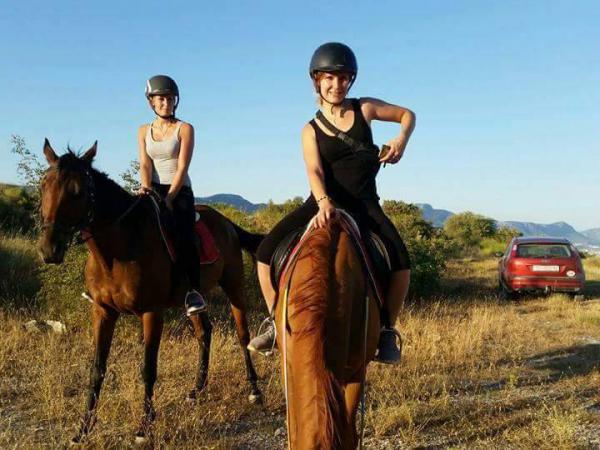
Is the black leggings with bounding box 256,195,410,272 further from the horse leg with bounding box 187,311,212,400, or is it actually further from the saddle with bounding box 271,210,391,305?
the horse leg with bounding box 187,311,212,400

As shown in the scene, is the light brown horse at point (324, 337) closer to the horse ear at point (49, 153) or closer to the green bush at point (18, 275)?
the horse ear at point (49, 153)

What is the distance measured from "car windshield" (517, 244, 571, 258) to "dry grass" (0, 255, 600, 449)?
16.2 ft

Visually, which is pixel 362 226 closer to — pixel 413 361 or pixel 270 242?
pixel 270 242

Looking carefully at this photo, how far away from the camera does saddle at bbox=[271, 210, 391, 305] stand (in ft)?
10.8

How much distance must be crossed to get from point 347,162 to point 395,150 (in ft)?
1.12

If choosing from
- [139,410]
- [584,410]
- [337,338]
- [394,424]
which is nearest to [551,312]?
[584,410]

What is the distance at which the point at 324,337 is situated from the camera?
246 centimetres

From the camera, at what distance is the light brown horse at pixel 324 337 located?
223 cm

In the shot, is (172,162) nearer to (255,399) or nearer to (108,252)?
(108,252)

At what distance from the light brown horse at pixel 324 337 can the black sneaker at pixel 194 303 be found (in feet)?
8.64

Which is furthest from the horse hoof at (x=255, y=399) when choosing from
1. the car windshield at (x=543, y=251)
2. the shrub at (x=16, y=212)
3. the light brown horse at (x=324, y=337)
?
the shrub at (x=16, y=212)

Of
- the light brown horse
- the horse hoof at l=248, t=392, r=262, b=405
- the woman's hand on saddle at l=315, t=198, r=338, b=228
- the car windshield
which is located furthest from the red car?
the woman's hand on saddle at l=315, t=198, r=338, b=228

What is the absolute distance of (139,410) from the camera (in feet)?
16.8

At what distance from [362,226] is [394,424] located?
95.1 inches
